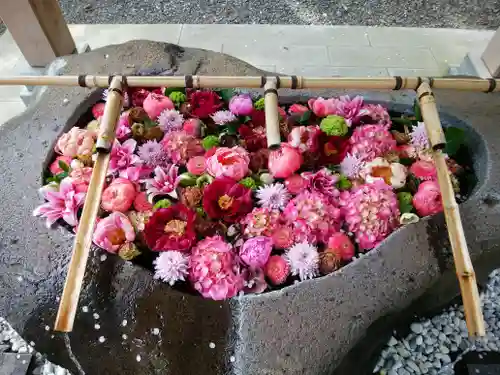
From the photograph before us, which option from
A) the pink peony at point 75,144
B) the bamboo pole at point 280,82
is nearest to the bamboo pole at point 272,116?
the bamboo pole at point 280,82

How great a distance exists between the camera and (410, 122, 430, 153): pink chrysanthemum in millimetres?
1555

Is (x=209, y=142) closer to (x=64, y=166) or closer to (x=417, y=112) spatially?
(x=64, y=166)

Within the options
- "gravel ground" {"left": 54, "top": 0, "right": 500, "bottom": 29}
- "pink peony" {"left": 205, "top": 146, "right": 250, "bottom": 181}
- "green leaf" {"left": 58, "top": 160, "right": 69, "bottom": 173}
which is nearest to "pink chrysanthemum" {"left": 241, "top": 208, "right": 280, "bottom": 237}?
"pink peony" {"left": 205, "top": 146, "right": 250, "bottom": 181}

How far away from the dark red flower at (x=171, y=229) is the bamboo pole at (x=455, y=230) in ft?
2.13

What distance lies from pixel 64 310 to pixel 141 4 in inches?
106

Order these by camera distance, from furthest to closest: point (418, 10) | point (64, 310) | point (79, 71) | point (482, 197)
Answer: point (418, 10), point (79, 71), point (482, 197), point (64, 310)

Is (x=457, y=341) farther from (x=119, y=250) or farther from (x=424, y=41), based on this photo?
(x=424, y=41)

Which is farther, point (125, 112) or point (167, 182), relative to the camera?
point (125, 112)

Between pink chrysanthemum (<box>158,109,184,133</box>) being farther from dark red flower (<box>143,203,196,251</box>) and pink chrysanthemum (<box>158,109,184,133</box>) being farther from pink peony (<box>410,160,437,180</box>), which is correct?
pink peony (<box>410,160,437,180</box>)

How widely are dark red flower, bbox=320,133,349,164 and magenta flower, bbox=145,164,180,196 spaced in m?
0.47

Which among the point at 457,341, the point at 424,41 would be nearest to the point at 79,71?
the point at 457,341

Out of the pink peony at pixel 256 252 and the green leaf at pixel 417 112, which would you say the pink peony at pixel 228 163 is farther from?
the green leaf at pixel 417 112

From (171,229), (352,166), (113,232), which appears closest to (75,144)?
(113,232)

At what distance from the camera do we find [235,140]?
5.24 feet
